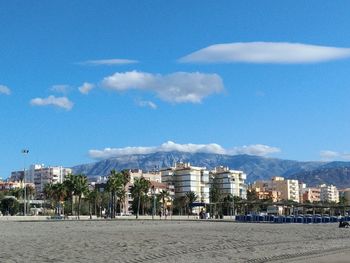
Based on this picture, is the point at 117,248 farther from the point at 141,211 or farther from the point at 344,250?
the point at 141,211

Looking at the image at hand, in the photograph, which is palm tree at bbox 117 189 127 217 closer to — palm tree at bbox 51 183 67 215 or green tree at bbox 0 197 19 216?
palm tree at bbox 51 183 67 215

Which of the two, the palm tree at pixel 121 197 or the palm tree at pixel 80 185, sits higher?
the palm tree at pixel 80 185

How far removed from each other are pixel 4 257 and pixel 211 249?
910cm

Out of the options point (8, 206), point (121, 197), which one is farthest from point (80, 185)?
point (121, 197)

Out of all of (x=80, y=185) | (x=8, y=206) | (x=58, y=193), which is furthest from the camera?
(x=8, y=206)

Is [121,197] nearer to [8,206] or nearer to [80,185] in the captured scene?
[8,206]

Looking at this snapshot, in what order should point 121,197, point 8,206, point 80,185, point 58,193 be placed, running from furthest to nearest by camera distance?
point 121,197 < point 8,206 < point 58,193 < point 80,185

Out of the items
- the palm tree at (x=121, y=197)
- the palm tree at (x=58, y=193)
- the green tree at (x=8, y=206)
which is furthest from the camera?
the palm tree at (x=121, y=197)

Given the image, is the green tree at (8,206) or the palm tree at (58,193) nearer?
the palm tree at (58,193)

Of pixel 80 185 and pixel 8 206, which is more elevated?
pixel 80 185

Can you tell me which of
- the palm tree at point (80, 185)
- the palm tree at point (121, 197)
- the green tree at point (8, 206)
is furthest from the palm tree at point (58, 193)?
the palm tree at point (121, 197)

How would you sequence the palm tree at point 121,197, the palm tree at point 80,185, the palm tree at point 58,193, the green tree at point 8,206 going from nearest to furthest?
the palm tree at point 80,185 < the palm tree at point 58,193 < the green tree at point 8,206 < the palm tree at point 121,197

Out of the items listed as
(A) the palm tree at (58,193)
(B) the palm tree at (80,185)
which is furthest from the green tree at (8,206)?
(B) the palm tree at (80,185)

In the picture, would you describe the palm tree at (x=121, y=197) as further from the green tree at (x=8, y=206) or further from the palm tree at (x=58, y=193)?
the green tree at (x=8, y=206)
